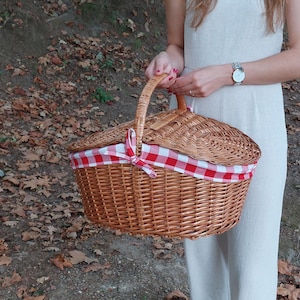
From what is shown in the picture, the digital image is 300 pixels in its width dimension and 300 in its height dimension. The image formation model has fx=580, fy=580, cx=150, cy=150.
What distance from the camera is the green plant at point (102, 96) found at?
7184 mm

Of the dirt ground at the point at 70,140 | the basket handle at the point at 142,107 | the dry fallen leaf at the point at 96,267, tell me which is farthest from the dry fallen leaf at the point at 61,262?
the basket handle at the point at 142,107

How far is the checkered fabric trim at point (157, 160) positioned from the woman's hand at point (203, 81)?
1.32 feet

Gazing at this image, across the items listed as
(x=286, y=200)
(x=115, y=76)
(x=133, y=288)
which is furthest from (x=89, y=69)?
(x=133, y=288)

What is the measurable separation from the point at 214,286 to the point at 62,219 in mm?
1954

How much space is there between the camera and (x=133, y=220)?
1.72m

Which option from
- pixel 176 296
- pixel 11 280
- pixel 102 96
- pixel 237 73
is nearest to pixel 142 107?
pixel 237 73

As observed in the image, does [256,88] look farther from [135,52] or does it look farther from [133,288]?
[135,52]

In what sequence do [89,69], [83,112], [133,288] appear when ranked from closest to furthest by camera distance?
[133,288] < [83,112] < [89,69]

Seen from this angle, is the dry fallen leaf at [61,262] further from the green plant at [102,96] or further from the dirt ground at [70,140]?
the green plant at [102,96]

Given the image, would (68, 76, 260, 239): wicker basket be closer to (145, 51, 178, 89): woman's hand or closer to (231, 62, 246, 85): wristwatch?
(145, 51, 178, 89): woman's hand

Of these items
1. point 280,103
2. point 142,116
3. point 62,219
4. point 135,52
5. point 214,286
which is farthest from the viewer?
point 135,52

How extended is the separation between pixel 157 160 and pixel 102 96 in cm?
565

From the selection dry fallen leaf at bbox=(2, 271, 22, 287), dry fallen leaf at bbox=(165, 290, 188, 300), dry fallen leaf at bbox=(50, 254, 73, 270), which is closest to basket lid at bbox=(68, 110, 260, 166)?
dry fallen leaf at bbox=(165, 290, 188, 300)

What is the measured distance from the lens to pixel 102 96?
7211 mm
